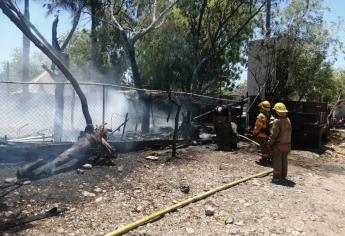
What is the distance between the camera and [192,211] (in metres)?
5.77

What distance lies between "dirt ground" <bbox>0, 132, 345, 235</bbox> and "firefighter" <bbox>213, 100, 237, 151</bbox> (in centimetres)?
161

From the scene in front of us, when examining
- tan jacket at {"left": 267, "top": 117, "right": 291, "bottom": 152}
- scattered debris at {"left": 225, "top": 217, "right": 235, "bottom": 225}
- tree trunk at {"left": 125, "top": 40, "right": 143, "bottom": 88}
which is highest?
tree trunk at {"left": 125, "top": 40, "right": 143, "bottom": 88}

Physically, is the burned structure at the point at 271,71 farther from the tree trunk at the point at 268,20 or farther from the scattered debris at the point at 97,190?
the scattered debris at the point at 97,190

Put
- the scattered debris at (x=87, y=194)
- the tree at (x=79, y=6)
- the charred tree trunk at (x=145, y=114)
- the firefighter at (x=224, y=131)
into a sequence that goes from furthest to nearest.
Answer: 1. the charred tree trunk at (x=145, y=114)
2. the tree at (x=79, y=6)
3. the firefighter at (x=224, y=131)
4. the scattered debris at (x=87, y=194)

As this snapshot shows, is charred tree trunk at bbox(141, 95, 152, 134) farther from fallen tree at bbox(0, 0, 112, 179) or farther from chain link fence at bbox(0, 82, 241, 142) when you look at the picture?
fallen tree at bbox(0, 0, 112, 179)

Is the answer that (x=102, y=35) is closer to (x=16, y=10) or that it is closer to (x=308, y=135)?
(x=308, y=135)

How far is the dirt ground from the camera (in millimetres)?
5191

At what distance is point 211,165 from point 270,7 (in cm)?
1001

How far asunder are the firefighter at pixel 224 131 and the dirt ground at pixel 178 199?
161cm

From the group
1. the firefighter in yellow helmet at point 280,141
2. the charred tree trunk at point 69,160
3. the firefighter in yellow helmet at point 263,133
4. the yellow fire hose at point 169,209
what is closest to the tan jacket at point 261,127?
the firefighter in yellow helmet at point 263,133

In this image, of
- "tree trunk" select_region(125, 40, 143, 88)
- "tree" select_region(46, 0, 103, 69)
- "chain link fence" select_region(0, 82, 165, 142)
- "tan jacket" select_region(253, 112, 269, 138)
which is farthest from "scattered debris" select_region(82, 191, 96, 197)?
"tree trunk" select_region(125, 40, 143, 88)

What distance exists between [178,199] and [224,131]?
4539mm

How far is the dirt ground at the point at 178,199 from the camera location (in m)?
5.19

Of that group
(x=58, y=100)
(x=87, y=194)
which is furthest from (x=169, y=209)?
(x=58, y=100)
